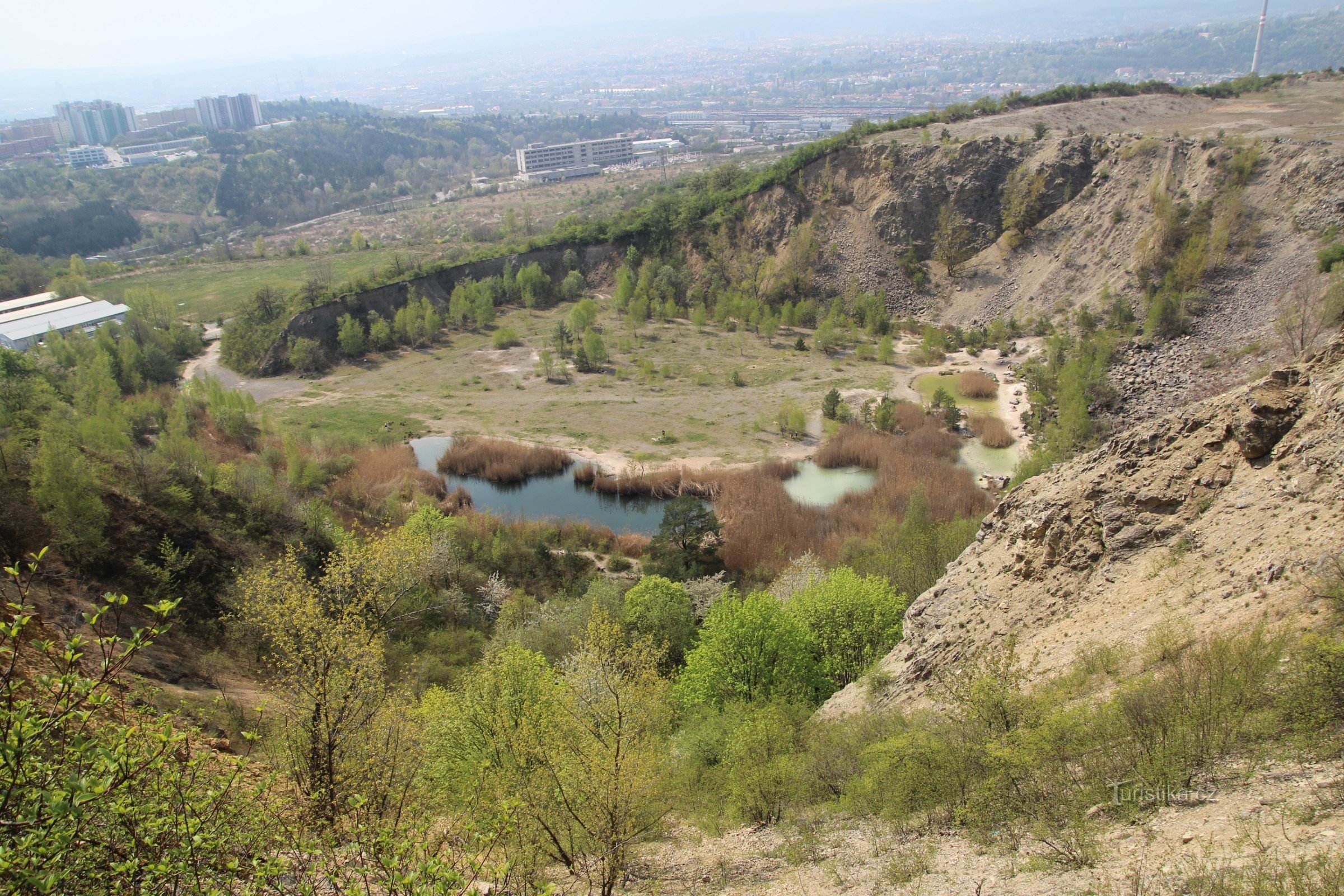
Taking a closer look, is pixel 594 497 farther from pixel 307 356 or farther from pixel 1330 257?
pixel 1330 257

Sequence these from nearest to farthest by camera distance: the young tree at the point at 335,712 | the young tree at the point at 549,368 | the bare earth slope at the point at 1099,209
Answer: the young tree at the point at 335,712
the bare earth slope at the point at 1099,209
the young tree at the point at 549,368

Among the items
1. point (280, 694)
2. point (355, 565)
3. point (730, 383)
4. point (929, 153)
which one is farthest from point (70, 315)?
point (929, 153)

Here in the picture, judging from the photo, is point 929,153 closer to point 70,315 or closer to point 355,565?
point 355,565

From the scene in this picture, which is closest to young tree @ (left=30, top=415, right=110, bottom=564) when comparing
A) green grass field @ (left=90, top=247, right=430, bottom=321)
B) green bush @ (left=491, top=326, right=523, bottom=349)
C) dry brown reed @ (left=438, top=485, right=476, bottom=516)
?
dry brown reed @ (left=438, top=485, right=476, bottom=516)

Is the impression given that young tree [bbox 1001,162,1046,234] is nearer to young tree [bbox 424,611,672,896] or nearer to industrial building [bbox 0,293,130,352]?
young tree [bbox 424,611,672,896]

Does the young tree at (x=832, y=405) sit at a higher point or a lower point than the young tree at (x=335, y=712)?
lower

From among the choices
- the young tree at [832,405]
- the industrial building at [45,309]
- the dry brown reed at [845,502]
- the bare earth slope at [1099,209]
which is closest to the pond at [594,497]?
the dry brown reed at [845,502]

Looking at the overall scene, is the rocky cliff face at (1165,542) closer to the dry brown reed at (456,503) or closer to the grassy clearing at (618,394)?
the dry brown reed at (456,503)
